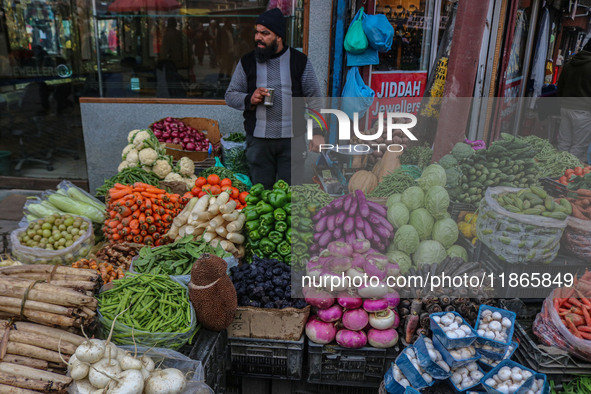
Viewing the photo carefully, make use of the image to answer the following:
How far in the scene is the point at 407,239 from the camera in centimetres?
326

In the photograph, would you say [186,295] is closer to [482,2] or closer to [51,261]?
[51,261]

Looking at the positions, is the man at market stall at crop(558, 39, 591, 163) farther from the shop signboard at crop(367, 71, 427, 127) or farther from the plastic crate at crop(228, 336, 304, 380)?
the plastic crate at crop(228, 336, 304, 380)

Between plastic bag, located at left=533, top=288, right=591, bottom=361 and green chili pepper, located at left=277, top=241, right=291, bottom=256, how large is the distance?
1.80 meters

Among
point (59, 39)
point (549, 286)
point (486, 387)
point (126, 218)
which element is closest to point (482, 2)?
point (549, 286)

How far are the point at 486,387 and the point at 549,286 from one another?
1147 mm

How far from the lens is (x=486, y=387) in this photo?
8.25 ft

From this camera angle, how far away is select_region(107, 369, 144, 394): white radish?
1.96 meters

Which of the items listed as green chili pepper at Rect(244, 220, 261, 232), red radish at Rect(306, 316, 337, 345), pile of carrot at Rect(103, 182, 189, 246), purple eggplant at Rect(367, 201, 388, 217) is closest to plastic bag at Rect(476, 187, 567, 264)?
purple eggplant at Rect(367, 201, 388, 217)

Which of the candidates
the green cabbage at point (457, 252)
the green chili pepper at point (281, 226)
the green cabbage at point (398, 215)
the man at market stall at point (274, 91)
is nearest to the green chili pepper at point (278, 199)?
the green chili pepper at point (281, 226)

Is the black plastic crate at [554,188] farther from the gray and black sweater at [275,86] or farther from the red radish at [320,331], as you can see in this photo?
the gray and black sweater at [275,86]

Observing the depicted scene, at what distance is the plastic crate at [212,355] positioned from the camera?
2607mm

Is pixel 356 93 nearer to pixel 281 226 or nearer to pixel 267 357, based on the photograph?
pixel 281 226

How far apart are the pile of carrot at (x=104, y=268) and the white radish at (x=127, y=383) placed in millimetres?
1440

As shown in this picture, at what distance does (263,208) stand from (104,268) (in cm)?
133
